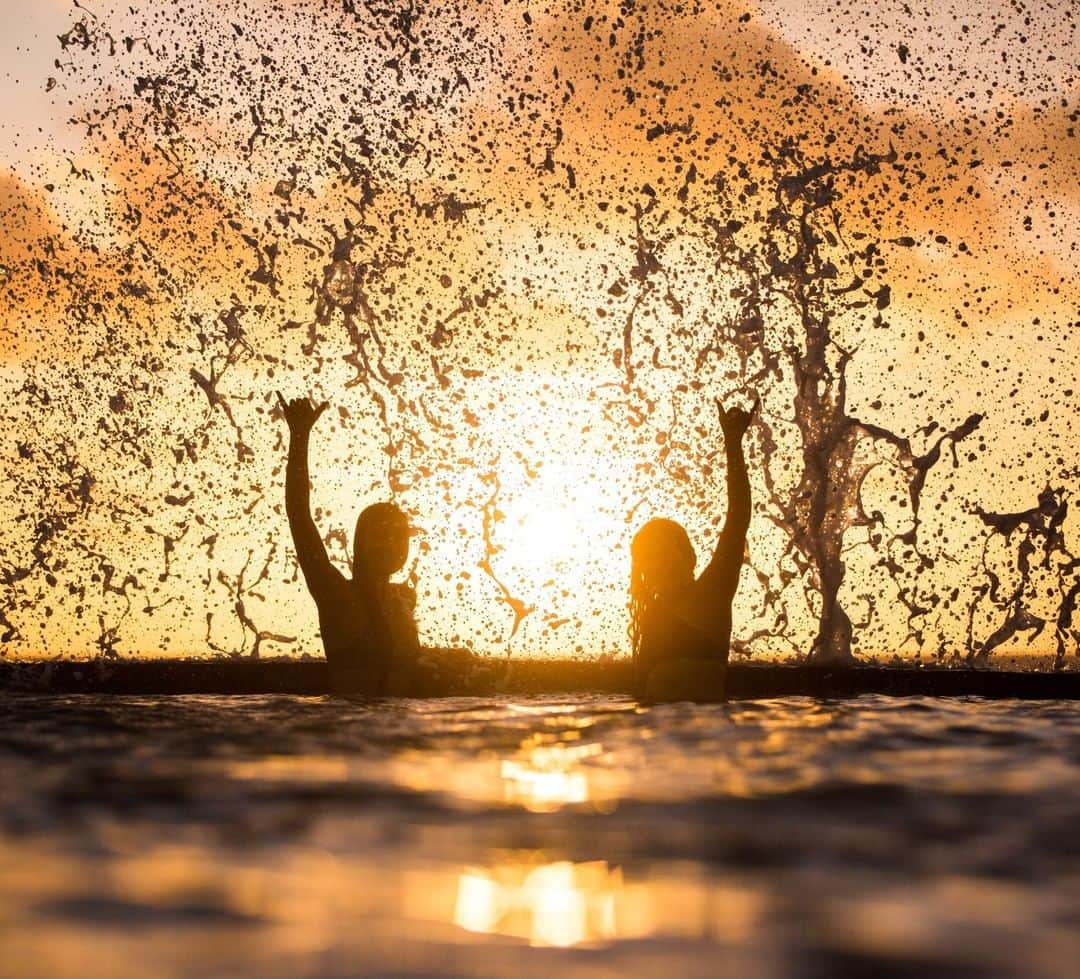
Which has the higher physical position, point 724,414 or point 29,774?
point 724,414

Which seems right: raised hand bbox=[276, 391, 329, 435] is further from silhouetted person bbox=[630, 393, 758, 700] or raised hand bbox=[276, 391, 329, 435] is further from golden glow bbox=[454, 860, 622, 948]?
golden glow bbox=[454, 860, 622, 948]

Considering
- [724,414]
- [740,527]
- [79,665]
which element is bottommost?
[79,665]

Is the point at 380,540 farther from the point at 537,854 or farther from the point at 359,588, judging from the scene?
the point at 537,854

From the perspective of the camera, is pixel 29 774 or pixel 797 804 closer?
pixel 797 804

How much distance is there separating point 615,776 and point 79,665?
936 centimetres

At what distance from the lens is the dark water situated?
90.9 inches

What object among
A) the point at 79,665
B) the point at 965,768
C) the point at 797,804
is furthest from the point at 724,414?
the point at 79,665

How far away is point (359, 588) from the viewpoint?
25.4 ft

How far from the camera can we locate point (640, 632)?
24.9ft

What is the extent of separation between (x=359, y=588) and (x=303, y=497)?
1.82 ft

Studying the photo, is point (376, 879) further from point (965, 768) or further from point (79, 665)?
point (79, 665)

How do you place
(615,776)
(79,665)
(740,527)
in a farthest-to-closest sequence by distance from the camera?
(79,665), (740,527), (615,776)

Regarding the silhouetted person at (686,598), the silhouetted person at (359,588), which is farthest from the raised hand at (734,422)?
the silhouetted person at (359,588)

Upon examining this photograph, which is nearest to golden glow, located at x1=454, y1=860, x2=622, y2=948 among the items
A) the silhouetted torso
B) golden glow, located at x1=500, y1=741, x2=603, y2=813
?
golden glow, located at x1=500, y1=741, x2=603, y2=813
